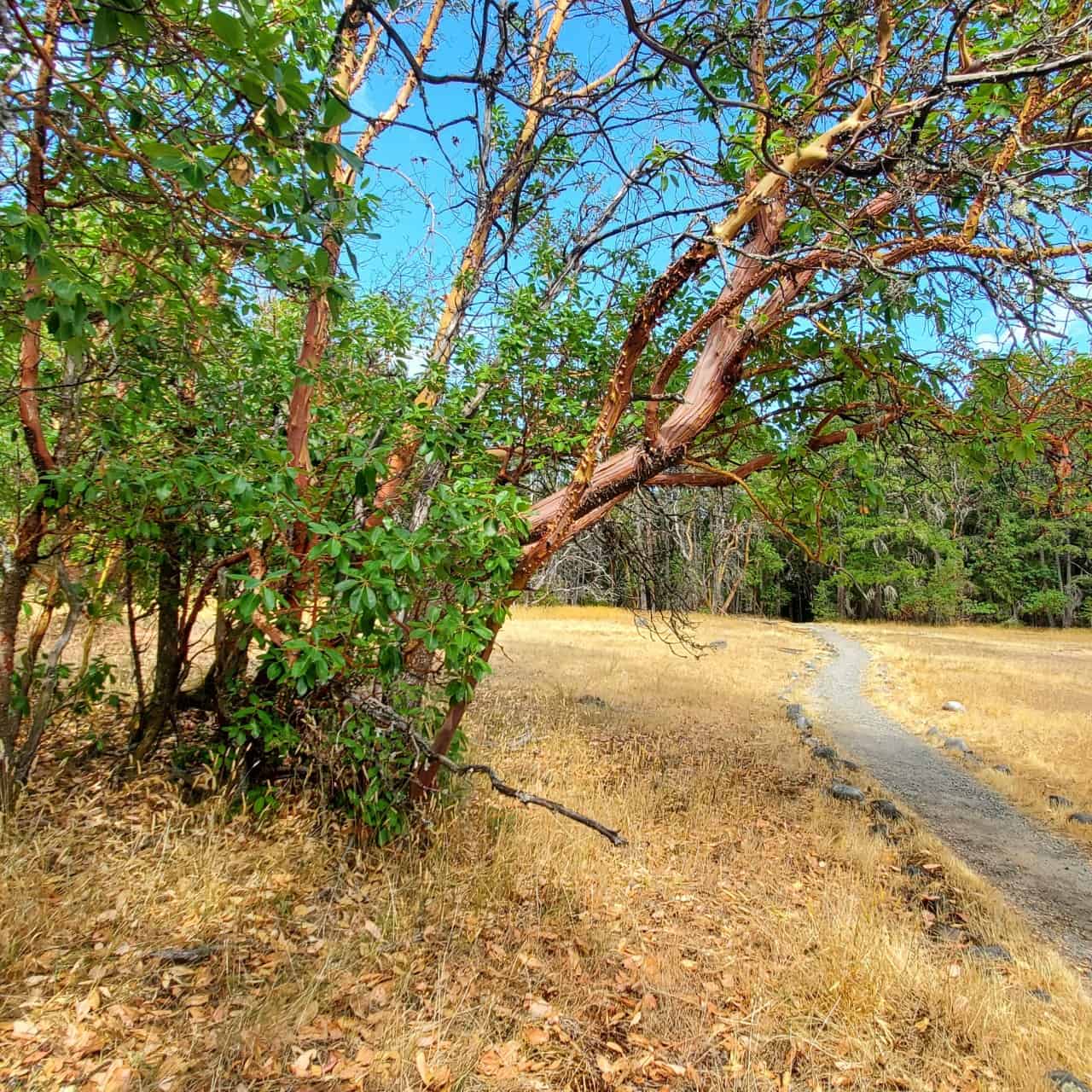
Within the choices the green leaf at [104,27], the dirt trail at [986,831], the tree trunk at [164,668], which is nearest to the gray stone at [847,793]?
the dirt trail at [986,831]

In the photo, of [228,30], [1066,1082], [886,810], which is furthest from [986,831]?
[228,30]

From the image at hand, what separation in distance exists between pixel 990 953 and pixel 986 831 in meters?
2.71

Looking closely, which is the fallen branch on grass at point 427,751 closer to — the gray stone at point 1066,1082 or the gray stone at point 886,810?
the gray stone at point 1066,1082

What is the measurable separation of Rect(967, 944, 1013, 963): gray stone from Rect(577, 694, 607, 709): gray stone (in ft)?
19.2

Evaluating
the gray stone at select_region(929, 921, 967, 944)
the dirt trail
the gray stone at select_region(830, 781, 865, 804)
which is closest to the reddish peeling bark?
the gray stone at select_region(929, 921, 967, 944)

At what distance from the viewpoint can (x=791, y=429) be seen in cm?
509

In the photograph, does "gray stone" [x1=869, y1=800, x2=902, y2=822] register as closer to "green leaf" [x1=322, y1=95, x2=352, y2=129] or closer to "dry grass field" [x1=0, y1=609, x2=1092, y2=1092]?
"dry grass field" [x1=0, y1=609, x2=1092, y2=1092]

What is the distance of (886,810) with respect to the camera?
5.97 m

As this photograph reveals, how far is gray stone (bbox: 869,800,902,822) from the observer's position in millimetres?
5867

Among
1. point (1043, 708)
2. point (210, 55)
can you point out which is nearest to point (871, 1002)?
point (210, 55)

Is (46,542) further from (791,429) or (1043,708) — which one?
(1043,708)

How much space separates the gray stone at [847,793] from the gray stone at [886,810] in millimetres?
130

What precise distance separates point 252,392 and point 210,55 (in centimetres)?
231

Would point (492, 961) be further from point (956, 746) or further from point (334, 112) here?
point (956, 746)
